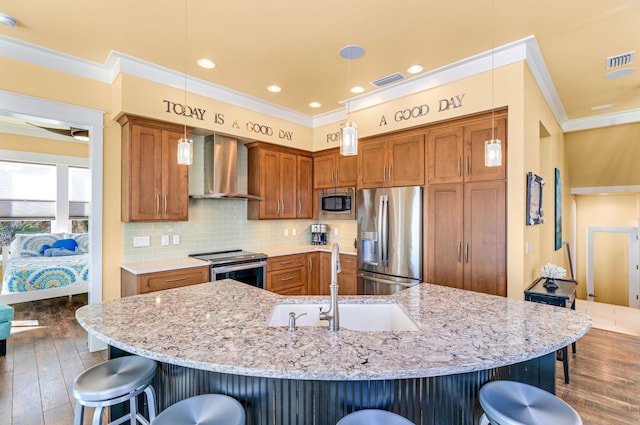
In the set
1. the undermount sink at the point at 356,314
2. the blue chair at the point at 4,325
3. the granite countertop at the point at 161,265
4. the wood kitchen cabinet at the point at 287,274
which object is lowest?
the blue chair at the point at 4,325

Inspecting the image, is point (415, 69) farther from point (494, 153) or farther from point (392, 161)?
point (494, 153)

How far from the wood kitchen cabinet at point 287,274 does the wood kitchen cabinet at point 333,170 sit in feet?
4.02

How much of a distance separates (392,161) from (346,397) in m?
3.08

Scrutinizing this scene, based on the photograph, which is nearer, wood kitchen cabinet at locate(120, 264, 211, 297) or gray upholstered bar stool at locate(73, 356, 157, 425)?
gray upholstered bar stool at locate(73, 356, 157, 425)

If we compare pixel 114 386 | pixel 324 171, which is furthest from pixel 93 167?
pixel 324 171

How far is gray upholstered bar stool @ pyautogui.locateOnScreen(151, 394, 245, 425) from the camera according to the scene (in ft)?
4.05

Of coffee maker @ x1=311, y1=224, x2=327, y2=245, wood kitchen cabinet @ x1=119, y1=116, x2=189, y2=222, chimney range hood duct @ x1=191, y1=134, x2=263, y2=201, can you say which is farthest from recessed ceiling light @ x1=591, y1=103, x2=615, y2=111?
wood kitchen cabinet @ x1=119, y1=116, x2=189, y2=222

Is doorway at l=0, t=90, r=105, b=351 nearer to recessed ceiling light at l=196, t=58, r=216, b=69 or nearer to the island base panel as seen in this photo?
recessed ceiling light at l=196, t=58, r=216, b=69

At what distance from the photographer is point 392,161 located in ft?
13.0

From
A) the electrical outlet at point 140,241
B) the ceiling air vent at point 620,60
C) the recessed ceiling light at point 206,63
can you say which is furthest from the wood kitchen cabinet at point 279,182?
the ceiling air vent at point 620,60

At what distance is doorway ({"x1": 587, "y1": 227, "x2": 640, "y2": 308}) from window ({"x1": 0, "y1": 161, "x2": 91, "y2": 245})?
33.6ft

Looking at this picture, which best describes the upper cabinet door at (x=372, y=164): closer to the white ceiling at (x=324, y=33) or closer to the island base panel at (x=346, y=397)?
the white ceiling at (x=324, y=33)

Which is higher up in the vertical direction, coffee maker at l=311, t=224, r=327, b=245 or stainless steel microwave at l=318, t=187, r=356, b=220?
stainless steel microwave at l=318, t=187, r=356, b=220

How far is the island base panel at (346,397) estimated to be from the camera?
4.42ft
